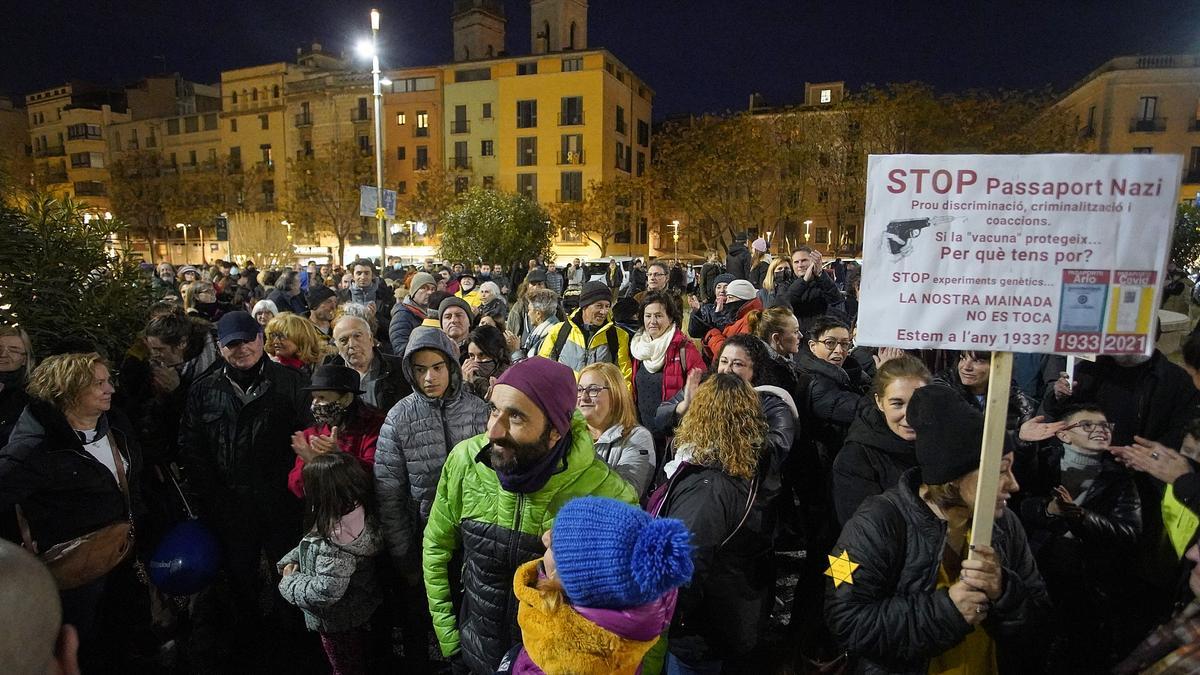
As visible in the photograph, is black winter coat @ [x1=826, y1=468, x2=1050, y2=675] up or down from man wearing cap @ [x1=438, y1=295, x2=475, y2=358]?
down

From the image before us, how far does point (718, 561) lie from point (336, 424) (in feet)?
7.37

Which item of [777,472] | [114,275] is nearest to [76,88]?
[114,275]

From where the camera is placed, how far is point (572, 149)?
50156mm

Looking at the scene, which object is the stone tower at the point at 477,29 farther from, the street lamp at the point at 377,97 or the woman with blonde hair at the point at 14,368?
the woman with blonde hair at the point at 14,368

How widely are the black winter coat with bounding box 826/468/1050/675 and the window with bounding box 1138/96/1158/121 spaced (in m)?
56.2

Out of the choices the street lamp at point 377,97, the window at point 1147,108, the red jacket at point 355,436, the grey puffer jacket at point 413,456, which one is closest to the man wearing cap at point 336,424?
the red jacket at point 355,436

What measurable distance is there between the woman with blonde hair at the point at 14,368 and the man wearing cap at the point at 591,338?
3.46 m

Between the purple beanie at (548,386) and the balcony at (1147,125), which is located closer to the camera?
the purple beanie at (548,386)

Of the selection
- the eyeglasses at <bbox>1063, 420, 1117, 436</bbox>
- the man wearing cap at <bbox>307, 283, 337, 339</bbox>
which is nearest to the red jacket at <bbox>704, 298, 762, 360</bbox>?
the eyeglasses at <bbox>1063, 420, 1117, 436</bbox>

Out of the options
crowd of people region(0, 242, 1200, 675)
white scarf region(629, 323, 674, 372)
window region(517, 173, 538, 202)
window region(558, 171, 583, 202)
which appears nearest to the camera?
crowd of people region(0, 242, 1200, 675)

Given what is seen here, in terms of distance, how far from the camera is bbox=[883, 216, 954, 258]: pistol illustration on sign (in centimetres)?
218

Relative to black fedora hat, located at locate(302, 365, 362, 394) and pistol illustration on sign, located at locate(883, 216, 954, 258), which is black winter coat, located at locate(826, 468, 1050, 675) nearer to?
pistol illustration on sign, located at locate(883, 216, 954, 258)

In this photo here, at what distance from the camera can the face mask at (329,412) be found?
3613mm

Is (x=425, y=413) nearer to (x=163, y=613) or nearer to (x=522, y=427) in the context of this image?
(x=522, y=427)
